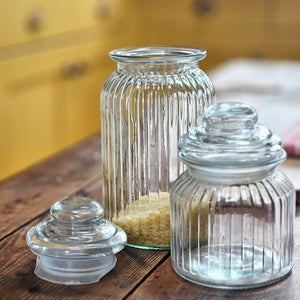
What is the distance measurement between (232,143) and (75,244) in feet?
0.66

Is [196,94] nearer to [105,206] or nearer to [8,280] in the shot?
[105,206]

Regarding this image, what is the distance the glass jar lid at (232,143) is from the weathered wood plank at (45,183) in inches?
12.7

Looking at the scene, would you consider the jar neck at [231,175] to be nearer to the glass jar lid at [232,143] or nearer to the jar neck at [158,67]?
the glass jar lid at [232,143]

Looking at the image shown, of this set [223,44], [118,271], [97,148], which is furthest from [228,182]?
[223,44]

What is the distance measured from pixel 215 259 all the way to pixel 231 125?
148mm

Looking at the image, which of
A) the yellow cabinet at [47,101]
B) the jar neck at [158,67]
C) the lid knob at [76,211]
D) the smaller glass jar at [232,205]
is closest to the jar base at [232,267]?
the smaller glass jar at [232,205]

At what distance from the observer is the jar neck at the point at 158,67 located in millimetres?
765

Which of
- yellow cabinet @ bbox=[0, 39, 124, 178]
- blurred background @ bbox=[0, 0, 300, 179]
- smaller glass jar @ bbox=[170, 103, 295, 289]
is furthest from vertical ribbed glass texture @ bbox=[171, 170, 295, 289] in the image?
yellow cabinet @ bbox=[0, 39, 124, 178]

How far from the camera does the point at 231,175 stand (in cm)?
67

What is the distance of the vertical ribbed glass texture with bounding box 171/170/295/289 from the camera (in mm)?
677

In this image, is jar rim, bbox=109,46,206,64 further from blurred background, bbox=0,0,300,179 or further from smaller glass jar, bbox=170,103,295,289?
blurred background, bbox=0,0,300,179

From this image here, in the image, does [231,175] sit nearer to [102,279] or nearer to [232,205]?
[232,205]

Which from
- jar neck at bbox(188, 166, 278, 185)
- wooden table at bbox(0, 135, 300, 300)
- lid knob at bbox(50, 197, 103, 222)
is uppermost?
jar neck at bbox(188, 166, 278, 185)

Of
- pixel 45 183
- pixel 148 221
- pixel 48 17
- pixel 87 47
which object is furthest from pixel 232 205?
pixel 87 47
